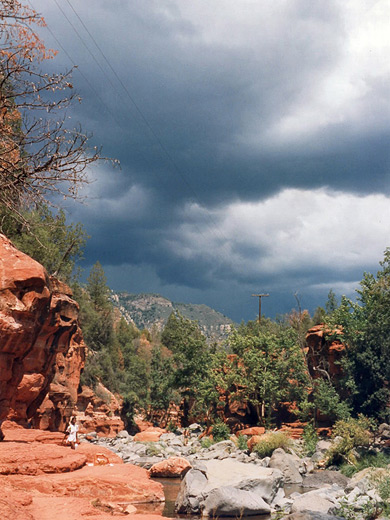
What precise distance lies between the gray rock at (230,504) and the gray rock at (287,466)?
8.53 m

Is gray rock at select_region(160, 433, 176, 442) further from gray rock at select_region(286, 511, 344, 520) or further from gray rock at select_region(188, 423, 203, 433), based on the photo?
gray rock at select_region(286, 511, 344, 520)

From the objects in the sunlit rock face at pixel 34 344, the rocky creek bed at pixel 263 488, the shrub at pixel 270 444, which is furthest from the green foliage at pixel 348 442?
the sunlit rock face at pixel 34 344

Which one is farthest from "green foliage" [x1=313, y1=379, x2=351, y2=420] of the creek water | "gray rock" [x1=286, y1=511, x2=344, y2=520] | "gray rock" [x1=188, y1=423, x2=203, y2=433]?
"gray rock" [x1=286, y1=511, x2=344, y2=520]

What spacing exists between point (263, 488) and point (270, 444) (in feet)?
41.2

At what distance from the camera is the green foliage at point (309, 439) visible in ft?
98.7

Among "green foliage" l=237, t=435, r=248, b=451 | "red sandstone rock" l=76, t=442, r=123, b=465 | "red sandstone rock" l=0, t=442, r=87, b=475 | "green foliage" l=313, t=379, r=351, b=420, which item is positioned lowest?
"green foliage" l=237, t=435, r=248, b=451

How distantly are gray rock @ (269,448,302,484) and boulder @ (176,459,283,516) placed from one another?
16.0 feet

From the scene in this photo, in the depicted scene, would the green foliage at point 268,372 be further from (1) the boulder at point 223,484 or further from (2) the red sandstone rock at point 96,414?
(1) the boulder at point 223,484

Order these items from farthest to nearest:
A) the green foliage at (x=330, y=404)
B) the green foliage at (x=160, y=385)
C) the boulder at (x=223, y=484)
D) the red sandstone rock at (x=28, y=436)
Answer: the green foliage at (x=160, y=385), the green foliage at (x=330, y=404), the red sandstone rock at (x=28, y=436), the boulder at (x=223, y=484)

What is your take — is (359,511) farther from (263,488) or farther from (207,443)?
(207,443)

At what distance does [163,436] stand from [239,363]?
8890mm

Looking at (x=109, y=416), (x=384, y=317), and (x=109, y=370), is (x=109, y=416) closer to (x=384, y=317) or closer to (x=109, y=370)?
(x=109, y=370)

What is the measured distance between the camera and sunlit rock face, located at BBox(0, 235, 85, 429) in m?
9.52

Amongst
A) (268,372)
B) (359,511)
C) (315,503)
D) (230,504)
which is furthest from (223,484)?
(268,372)
